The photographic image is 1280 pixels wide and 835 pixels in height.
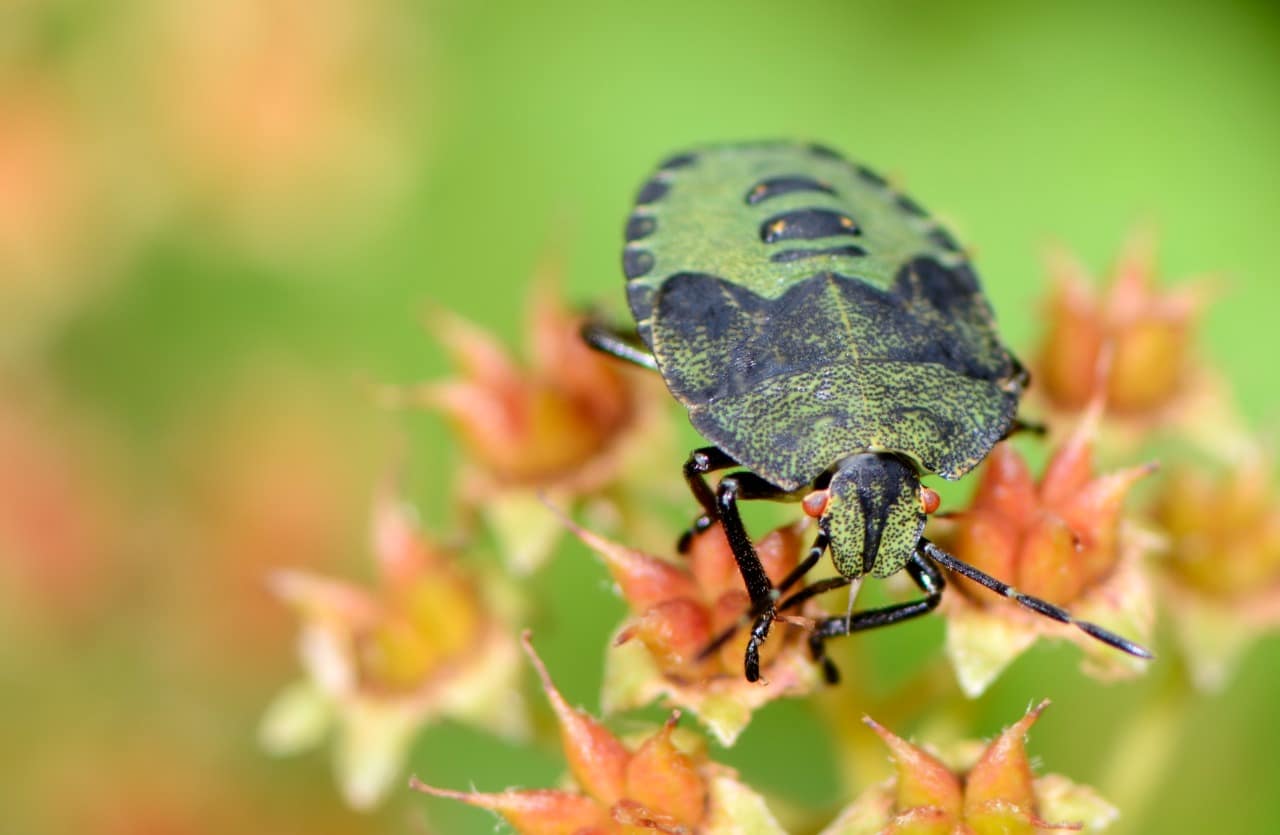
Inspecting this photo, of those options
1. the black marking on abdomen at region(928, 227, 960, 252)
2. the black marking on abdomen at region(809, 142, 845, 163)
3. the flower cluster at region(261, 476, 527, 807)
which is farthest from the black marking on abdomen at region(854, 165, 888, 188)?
the flower cluster at region(261, 476, 527, 807)

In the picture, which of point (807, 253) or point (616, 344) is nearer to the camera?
point (807, 253)

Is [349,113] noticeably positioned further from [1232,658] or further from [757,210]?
[1232,658]

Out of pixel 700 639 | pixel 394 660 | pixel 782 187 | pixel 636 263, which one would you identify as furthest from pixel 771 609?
pixel 394 660

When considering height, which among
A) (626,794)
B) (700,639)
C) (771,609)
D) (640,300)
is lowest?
(626,794)

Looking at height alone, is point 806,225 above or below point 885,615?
above

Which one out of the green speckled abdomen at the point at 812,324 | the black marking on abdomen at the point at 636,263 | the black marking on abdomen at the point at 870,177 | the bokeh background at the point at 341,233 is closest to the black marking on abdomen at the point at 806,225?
the green speckled abdomen at the point at 812,324

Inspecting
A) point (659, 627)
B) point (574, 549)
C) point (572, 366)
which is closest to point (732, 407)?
point (659, 627)

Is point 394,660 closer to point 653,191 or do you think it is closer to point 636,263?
point 636,263
